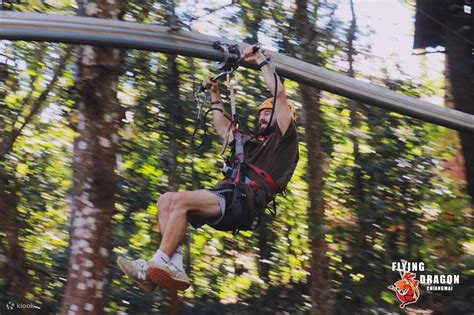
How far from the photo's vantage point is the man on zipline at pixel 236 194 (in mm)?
3803

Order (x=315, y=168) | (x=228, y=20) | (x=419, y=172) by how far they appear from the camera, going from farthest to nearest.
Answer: (x=419, y=172), (x=228, y=20), (x=315, y=168)

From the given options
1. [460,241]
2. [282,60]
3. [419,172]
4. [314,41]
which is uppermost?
[282,60]

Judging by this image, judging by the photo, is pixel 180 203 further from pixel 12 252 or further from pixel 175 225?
pixel 12 252

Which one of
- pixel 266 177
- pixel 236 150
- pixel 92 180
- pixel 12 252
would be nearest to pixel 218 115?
pixel 236 150

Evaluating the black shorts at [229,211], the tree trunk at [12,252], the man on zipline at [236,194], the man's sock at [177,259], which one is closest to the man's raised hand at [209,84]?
the man on zipline at [236,194]

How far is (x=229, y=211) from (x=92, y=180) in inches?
32.9

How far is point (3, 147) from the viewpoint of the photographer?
6805 mm

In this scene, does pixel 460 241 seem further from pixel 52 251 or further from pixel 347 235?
pixel 52 251

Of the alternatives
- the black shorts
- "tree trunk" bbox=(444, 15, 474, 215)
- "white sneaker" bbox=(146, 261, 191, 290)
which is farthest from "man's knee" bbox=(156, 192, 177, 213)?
"tree trunk" bbox=(444, 15, 474, 215)

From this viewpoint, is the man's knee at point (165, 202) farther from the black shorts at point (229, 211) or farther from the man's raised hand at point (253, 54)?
the man's raised hand at point (253, 54)

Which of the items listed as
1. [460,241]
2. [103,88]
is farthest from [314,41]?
[103,88]

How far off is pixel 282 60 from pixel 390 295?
14.1 ft

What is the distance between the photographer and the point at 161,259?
376 cm

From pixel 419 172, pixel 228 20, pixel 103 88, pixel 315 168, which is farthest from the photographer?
pixel 419 172
